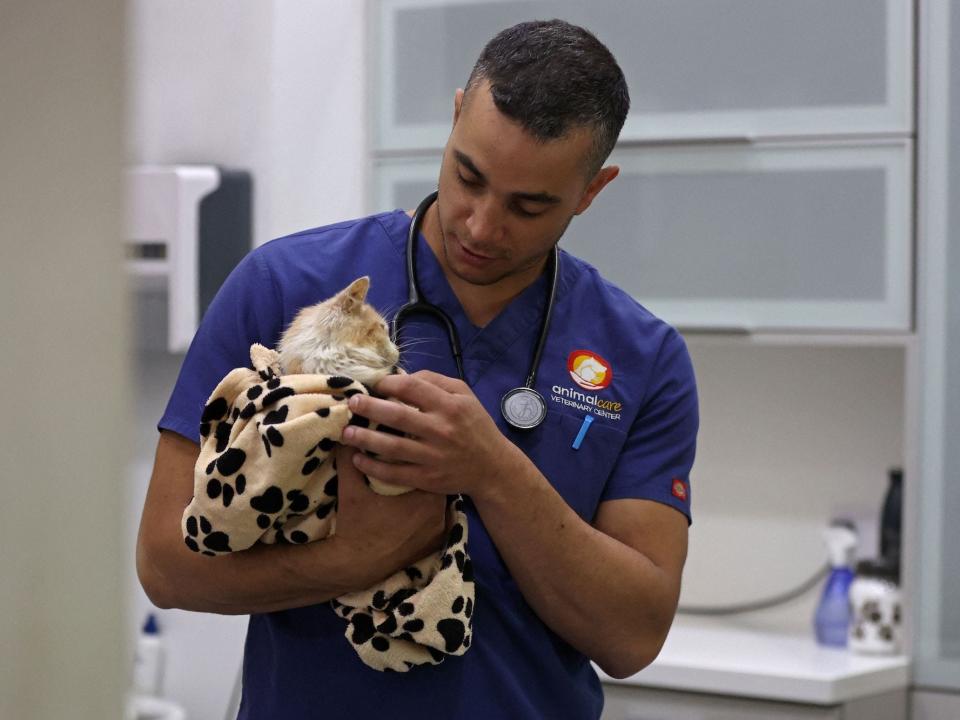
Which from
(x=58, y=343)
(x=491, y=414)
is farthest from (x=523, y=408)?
(x=58, y=343)

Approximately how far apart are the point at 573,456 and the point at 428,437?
0.29 metres

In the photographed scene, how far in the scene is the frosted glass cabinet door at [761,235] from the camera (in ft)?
8.36

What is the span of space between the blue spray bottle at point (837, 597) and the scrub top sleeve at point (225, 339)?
1836mm

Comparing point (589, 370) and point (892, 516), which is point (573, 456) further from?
point (892, 516)

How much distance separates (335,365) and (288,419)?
0.09m

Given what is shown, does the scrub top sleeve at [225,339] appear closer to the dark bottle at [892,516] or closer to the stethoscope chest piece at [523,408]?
the stethoscope chest piece at [523,408]

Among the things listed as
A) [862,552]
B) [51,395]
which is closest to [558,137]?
[51,395]

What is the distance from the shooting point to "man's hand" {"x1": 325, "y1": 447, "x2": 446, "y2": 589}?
3.33ft

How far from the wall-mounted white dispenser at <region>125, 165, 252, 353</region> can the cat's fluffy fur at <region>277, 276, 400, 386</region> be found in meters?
1.53

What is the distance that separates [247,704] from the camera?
3.95ft

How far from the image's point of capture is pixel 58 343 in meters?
0.29

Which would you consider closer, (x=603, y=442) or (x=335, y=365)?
(x=335, y=365)

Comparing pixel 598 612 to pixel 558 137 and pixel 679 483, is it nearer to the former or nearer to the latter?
pixel 679 483

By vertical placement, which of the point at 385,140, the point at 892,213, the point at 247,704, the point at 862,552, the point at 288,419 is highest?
the point at 385,140
